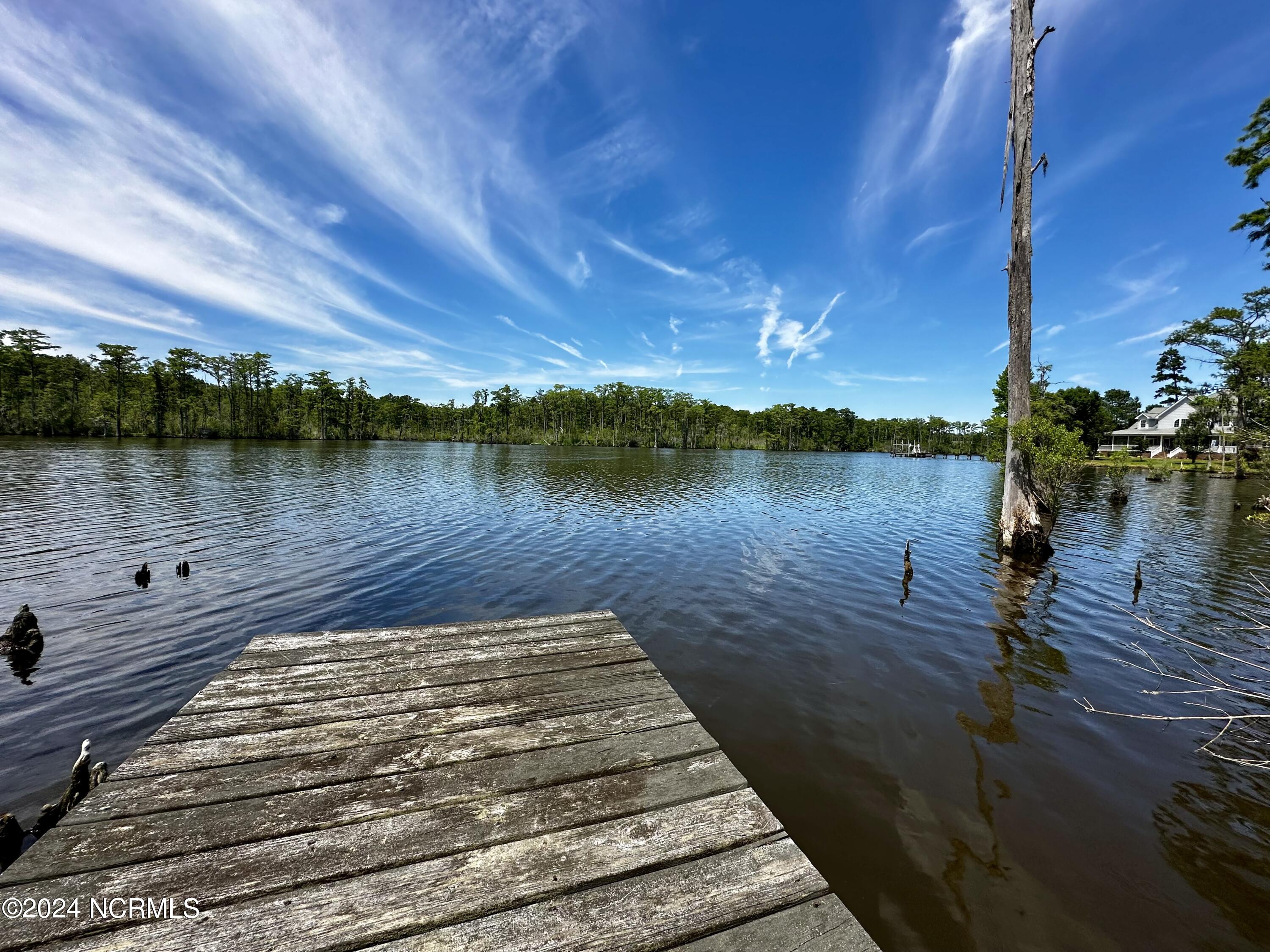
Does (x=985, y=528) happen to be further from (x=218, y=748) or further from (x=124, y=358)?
(x=124, y=358)

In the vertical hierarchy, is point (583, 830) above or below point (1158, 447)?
below

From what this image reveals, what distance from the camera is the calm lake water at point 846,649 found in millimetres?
3711

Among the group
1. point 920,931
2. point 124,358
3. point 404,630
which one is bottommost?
point 920,931

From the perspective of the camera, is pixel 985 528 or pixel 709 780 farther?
pixel 985 528

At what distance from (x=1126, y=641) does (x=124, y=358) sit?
106218mm

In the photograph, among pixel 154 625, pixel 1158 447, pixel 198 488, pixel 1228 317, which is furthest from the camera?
pixel 1158 447

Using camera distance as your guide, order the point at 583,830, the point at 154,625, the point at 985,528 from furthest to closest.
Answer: the point at 985,528
the point at 154,625
the point at 583,830

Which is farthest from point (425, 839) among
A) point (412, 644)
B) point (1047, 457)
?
point (1047, 457)

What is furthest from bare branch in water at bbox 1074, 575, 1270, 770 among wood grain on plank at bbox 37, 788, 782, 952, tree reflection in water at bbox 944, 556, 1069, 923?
wood grain on plank at bbox 37, 788, 782, 952

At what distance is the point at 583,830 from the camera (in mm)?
2320

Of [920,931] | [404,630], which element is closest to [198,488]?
[404,630]

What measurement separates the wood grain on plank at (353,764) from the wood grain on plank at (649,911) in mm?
1088

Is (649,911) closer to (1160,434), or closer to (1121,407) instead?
(1160,434)

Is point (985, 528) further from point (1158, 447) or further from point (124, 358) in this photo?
point (124, 358)
